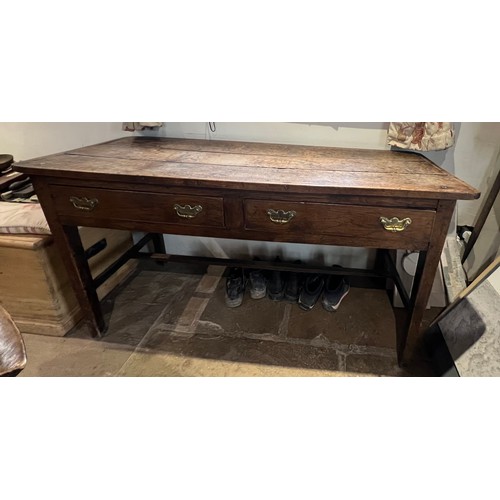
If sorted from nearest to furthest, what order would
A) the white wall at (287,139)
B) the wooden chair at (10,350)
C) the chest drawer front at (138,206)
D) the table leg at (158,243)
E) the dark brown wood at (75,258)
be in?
the wooden chair at (10,350) → the chest drawer front at (138,206) → the dark brown wood at (75,258) → the white wall at (287,139) → the table leg at (158,243)

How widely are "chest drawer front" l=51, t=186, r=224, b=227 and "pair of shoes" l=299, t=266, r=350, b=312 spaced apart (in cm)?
84

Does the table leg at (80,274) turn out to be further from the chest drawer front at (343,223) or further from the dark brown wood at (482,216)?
the dark brown wood at (482,216)

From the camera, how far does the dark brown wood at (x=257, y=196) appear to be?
1.08 metres

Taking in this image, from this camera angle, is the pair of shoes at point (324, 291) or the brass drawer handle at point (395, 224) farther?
the pair of shoes at point (324, 291)

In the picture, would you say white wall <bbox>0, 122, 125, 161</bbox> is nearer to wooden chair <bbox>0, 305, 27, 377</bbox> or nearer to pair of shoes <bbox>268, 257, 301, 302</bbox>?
pair of shoes <bbox>268, 257, 301, 302</bbox>

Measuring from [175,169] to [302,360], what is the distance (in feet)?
3.36

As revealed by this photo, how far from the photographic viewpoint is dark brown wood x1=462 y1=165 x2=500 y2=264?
60.4 inches

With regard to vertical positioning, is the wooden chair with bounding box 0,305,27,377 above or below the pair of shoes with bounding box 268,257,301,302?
above

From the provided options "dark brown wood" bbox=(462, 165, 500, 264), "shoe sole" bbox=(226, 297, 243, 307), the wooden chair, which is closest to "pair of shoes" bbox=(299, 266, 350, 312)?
"shoe sole" bbox=(226, 297, 243, 307)

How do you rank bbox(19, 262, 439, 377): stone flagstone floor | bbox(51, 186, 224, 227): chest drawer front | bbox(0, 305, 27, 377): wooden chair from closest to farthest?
1. bbox(0, 305, 27, 377): wooden chair
2. bbox(51, 186, 224, 227): chest drawer front
3. bbox(19, 262, 439, 377): stone flagstone floor

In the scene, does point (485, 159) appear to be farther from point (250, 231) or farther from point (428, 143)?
point (250, 231)

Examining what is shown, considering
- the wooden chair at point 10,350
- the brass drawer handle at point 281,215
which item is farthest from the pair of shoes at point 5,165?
the brass drawer handle at point 281,215

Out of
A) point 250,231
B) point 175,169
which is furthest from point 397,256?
point 175,169

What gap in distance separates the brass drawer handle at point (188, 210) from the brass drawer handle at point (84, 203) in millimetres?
338
